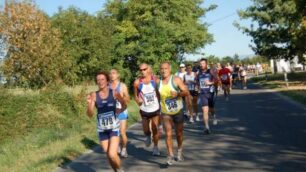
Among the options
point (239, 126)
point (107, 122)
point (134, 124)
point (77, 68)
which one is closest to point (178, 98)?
point (107, 122)

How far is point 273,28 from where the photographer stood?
4144cm

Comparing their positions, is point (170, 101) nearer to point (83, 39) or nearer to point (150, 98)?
point (150, 98)

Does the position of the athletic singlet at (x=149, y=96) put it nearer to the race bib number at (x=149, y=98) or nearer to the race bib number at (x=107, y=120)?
the race bib number at (x=149, y=98)

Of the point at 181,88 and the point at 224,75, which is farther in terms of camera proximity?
the point at 224,75

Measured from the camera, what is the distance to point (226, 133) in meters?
13.2

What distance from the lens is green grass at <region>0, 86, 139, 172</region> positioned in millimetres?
11789

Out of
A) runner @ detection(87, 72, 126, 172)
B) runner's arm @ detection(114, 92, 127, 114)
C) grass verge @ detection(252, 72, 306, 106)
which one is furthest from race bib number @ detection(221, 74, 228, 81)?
runner @ detection(87, 72, 126, 172)

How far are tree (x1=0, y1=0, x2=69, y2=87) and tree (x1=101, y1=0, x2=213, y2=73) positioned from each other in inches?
180

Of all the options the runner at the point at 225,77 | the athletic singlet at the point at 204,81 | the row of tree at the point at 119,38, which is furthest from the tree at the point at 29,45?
the athletic singlet at the point at 204,81

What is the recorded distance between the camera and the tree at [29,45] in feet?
107

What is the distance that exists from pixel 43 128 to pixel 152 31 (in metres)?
16.6

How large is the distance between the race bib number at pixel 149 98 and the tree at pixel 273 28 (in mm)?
28108

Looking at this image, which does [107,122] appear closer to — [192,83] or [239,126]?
[239,126]

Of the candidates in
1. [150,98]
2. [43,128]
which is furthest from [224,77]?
[150,98]
